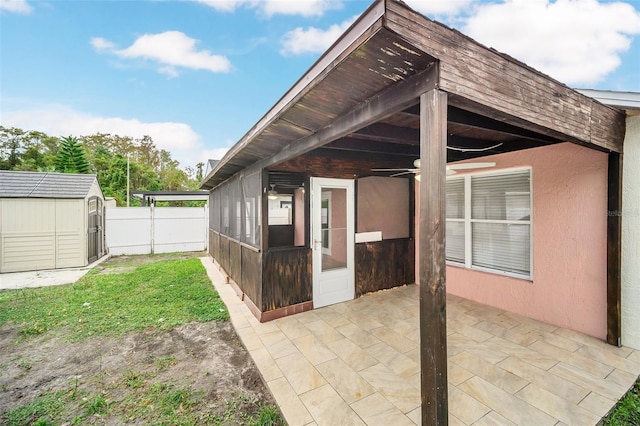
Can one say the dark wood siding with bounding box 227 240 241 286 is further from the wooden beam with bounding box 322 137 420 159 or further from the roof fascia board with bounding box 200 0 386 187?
the roof fascia board with bounding box 200 0 386 187

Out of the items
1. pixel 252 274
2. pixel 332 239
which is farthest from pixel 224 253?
pixel 332 239

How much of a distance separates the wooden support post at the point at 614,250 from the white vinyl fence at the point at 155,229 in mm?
11411

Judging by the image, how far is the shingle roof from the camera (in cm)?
724

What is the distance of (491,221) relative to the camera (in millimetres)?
4219

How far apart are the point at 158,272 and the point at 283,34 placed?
1033cm

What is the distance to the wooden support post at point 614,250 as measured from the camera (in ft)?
9.66

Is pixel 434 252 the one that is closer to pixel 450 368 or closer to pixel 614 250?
pixel 450 368

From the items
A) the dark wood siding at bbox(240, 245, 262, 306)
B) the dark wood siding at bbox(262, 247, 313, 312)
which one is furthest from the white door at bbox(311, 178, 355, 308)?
the dark wood siding at bbox(240, 245, 262, 306)

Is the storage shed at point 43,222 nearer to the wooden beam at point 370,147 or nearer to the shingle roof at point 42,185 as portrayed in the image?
the shingle roof at point 42,185

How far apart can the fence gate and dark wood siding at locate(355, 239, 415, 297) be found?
8.57 meters

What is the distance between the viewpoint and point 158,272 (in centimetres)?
702

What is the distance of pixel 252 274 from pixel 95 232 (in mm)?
7840

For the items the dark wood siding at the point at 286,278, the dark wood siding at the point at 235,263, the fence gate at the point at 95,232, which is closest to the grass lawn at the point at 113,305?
the dark wood siding at the point at 235,263

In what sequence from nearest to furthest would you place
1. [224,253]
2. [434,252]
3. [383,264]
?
[434,252] → [383,264] → [224,253]
